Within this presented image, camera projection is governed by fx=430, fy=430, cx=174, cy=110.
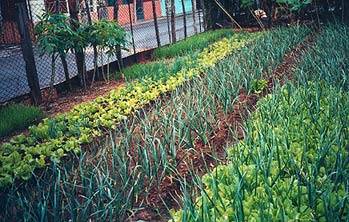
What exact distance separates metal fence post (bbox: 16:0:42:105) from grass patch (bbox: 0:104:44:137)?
71cm

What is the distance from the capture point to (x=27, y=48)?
6086mm

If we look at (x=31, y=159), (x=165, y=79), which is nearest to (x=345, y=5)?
(x=165, y=79)

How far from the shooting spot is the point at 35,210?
248 cm

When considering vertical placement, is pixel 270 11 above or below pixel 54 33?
below

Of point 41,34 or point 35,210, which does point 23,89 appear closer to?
point 41,34

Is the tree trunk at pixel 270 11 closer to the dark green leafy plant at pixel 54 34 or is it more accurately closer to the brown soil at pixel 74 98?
the brown soil at pixel 74 98

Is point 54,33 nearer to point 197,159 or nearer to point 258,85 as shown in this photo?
point 258,85

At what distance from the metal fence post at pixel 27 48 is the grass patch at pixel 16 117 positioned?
0.71m

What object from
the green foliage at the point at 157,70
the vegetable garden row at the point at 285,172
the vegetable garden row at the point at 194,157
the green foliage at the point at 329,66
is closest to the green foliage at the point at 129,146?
the vegetable garden row at the point at 194,157

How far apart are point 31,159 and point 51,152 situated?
0.70 ft

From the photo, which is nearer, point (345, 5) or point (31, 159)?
point (31, 159)

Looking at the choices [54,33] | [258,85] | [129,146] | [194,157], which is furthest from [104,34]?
[194,157]

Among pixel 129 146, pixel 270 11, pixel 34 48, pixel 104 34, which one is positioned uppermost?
pixel 104 34

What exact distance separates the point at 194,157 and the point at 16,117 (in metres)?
2.56
